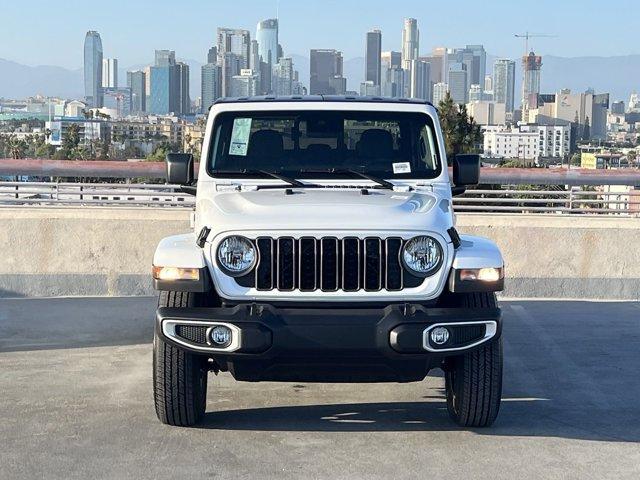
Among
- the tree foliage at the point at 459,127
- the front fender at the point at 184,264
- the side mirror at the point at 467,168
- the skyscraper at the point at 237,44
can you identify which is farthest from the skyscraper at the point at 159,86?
the front fender at the point at 184,264

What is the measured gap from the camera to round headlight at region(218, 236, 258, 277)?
6.18m

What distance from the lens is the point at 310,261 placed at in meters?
6.19

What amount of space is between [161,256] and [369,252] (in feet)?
3.67

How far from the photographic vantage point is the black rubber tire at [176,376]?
6.25 m

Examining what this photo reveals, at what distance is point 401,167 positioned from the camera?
24.6 ft

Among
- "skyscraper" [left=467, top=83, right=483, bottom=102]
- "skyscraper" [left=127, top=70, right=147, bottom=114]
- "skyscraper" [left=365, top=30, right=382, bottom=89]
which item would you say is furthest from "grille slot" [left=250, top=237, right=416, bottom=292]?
"skyscraper" [left=467, top=83, right=483, bottom=102]

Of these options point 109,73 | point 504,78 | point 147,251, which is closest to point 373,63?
point 147,251

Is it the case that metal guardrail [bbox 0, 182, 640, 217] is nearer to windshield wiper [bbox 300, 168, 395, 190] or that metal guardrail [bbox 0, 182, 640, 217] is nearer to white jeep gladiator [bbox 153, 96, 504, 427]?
windshield wiper [bbox 300, 168, 395, 190]

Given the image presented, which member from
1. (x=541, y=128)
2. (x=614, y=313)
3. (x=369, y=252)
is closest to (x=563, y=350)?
(x=614, y=313)

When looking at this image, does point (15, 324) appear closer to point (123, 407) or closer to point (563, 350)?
point (123, 407)

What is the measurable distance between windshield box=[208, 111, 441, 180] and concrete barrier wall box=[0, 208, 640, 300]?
4109 mm

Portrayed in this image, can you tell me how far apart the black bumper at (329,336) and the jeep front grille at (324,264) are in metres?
0.14

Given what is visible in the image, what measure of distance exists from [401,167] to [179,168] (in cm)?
142

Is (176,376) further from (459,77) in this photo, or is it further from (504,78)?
(504,78)
